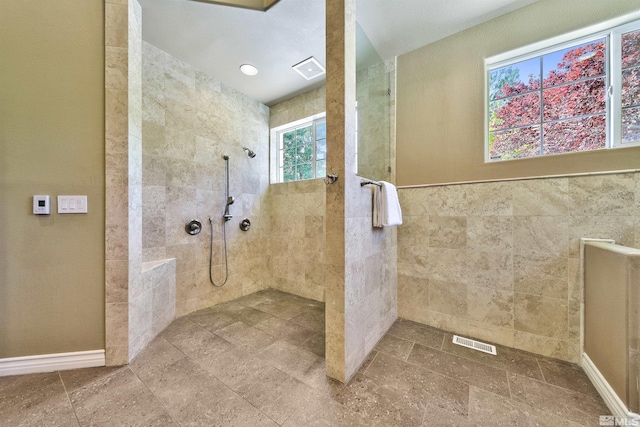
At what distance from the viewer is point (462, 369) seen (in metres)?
1.45

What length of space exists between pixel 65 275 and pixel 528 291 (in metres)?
3.27

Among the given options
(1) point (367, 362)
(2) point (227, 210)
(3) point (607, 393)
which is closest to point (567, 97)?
(3) point (607, 393)

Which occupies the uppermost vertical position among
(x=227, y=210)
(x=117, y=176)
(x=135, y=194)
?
(x=117, y=176)

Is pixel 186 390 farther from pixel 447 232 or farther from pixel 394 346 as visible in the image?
pixel 447 232

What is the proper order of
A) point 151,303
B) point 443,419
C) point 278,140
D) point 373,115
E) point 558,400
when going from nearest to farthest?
1. point 443,419
2. point 558,400
3. point 151,303
4. point 373,115
5. point 278,140

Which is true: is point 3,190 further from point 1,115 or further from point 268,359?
point 268,359

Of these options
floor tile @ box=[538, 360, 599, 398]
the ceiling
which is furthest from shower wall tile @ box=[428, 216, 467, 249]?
the ceiling

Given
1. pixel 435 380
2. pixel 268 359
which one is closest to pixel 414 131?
pixel 435 380

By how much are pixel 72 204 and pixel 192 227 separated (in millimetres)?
937

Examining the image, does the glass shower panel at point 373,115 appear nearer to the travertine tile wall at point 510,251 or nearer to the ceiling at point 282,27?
the ceiling at point 282,27

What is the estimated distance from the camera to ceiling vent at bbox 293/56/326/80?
7.51ft

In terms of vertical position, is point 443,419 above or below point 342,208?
below

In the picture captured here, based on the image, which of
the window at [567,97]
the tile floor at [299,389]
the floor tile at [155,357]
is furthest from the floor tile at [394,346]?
the window at [567,97]

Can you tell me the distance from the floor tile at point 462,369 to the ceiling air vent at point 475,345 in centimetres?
20
